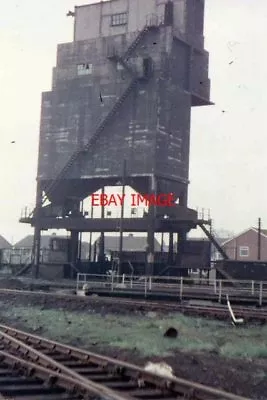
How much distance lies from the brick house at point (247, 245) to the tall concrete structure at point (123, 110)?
29427mm

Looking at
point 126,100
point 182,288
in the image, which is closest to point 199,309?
point 182,288

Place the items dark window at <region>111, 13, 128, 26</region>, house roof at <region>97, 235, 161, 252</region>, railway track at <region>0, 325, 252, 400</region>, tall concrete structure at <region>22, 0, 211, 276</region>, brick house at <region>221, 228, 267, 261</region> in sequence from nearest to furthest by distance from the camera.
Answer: railway track at <region>0, 325, 252, 400</region> < tall concrete structure at <region>22, 0, 211, 276</region> < dark window at <region>111, 13, 128, 26</region> < brick house at <region>221, 228, 267, 261</region> < house roof at <region>97, 235, 161, 252</region>

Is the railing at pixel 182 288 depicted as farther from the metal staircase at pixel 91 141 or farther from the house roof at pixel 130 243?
the house roof at pixel 130 243

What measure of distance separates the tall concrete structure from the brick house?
96.5ft

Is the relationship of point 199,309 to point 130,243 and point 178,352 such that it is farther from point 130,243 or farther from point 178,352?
point 130,243

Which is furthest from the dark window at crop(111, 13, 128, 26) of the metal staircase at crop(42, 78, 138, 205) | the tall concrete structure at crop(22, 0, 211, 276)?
the metal staircase at crop(42, 78, 138, 205)

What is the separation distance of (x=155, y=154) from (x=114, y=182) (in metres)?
5.28

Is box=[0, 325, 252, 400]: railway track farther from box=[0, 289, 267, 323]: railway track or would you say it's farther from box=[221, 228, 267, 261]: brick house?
box=[221, 228, 267, 261]: brick house

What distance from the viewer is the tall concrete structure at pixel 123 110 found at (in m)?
49.6

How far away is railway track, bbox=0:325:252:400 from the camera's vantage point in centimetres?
841

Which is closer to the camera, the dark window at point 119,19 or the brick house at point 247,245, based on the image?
the dark window at point 119,19

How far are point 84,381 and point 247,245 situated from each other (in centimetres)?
7326

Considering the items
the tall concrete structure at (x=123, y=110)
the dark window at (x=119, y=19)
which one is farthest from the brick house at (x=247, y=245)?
the dark window at (x=119, y=19)

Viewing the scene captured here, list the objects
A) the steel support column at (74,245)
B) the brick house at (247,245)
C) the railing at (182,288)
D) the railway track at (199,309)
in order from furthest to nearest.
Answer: the brick house at (247,245), the steel support column at (74,245), the railing at (182,288), the railway track at (199,309)
